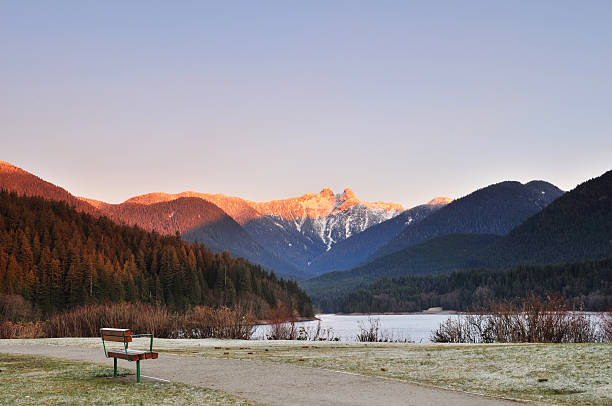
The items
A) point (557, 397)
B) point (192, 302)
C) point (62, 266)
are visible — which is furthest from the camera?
point (192, 302)

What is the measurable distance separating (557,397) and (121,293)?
10655 cm

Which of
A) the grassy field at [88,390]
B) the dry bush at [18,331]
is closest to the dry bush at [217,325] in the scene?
the dry bush at [18,331]

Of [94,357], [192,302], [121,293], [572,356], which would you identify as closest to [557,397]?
[572,356]

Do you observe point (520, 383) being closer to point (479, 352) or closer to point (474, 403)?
point (474, 403)

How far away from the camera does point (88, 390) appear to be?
17.1 meters

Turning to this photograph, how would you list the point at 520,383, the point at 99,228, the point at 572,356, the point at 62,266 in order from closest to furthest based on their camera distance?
the point at 520,383 < the point at 572,356 < the point at 62,266 < the point at 99,228

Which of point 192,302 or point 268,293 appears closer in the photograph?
point 192,302

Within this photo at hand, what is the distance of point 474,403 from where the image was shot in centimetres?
1544

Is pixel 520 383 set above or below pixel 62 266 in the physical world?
below

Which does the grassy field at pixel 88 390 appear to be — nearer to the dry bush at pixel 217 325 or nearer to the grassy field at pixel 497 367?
the grassy field at pixel 497 367

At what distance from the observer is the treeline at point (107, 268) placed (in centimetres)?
10875

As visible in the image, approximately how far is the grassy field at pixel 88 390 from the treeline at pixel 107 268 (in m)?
65.0

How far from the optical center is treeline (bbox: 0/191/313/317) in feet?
357

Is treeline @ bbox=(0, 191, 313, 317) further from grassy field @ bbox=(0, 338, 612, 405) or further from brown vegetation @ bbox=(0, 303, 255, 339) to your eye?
grassy field @ bbox=(0, 338, 612, 405)
